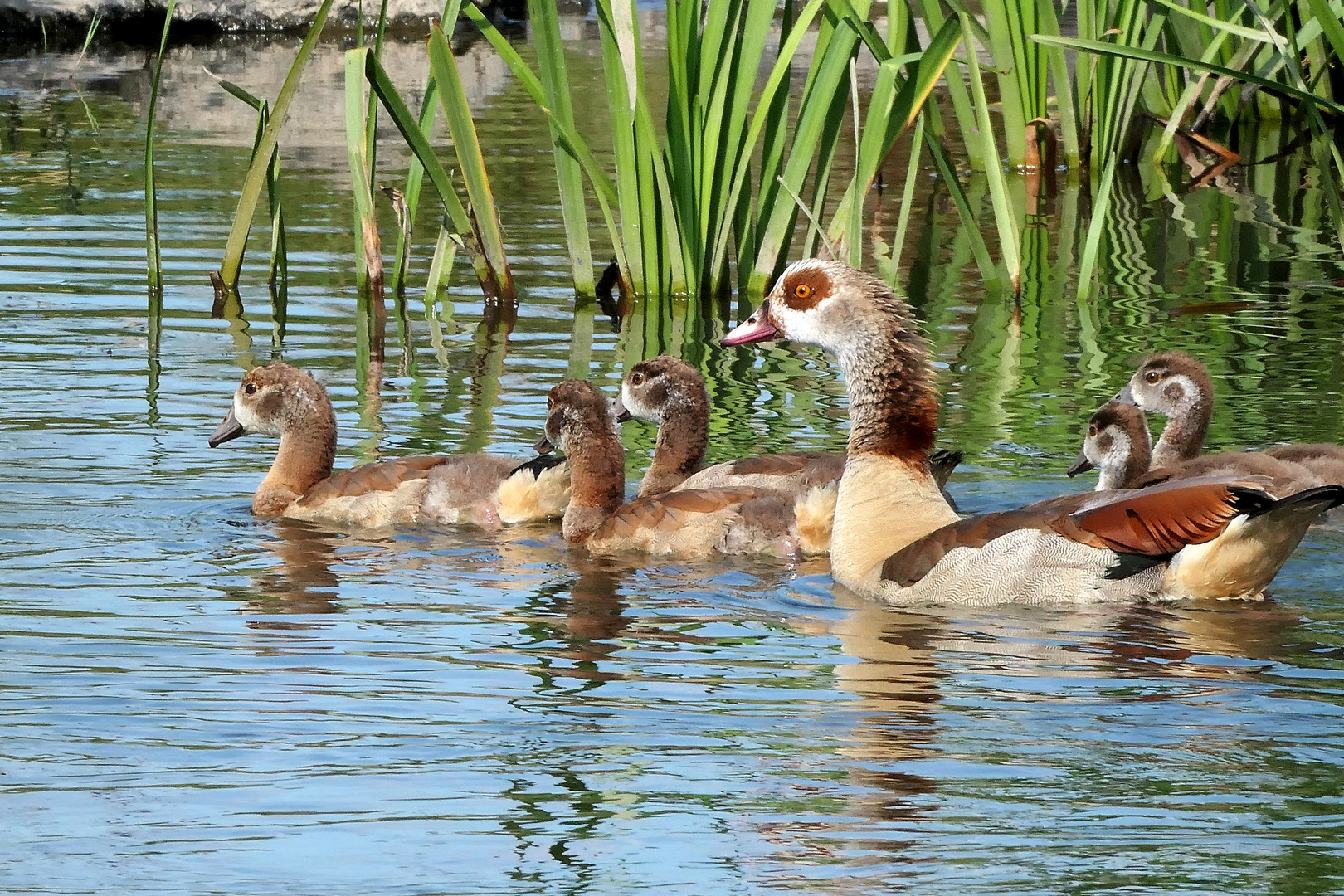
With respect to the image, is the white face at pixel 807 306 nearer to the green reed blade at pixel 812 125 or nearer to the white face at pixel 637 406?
the white face at pixel 637 406

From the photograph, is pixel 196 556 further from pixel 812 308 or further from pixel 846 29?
pixel 846 29

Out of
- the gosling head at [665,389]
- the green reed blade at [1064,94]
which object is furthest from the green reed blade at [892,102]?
the green reed blade at [1064,94]

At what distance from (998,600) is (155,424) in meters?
4.99

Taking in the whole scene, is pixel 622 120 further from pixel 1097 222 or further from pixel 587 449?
pixel 587 449

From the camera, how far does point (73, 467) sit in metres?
9.37

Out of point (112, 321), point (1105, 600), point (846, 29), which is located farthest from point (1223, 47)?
point (1105, 600)

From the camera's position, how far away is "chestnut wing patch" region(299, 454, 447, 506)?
9.05m

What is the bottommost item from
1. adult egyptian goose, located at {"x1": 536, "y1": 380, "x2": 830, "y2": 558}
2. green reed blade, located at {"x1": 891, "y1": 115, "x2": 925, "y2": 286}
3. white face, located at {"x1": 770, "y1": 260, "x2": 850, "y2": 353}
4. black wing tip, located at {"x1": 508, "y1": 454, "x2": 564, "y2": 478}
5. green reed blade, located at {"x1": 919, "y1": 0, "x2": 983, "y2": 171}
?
adult egyptian goose, located at {"x1": 536, "y1": 380, "x2": 830, "y2": 558}

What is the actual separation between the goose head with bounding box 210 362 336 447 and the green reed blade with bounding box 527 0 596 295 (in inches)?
100

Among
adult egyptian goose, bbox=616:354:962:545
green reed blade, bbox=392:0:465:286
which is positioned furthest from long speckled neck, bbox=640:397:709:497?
green reed blade, bbox=392:0:465:286

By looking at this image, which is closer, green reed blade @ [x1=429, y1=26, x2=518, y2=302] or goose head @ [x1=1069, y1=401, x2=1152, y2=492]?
goose head @ [x1=1069, y1=401, x2=1152, y2=492]

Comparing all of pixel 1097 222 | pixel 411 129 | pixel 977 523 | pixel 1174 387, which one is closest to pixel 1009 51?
pixel 1097 222

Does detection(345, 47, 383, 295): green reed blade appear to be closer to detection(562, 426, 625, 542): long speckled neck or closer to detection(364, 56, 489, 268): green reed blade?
detection(364, 56, 489, 268): green reed blade

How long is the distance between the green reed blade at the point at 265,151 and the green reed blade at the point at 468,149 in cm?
68
